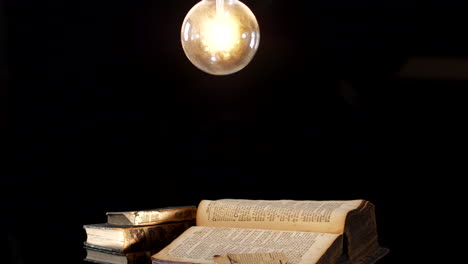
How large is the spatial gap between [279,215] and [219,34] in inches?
17.7

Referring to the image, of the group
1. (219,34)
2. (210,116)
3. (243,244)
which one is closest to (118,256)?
(243,244)

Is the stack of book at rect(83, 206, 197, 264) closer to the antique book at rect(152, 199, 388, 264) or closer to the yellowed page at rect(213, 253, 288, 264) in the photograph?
the antique book at rect(152, 199, 388, 264)

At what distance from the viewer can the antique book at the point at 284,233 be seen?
1.14m

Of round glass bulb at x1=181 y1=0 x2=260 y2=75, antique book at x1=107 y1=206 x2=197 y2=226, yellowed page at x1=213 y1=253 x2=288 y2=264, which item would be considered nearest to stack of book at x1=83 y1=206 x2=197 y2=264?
antique book at x1=107 y1=206 x2=197 y2=226

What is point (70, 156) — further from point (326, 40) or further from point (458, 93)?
point (458, 93)

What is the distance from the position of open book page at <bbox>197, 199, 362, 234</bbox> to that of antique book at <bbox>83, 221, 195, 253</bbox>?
8 centimetres

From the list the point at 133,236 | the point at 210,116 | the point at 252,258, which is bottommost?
the point at 252,258

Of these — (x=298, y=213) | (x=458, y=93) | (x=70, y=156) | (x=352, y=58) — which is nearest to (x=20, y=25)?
(x=70, y=156)

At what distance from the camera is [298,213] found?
1.26 metres

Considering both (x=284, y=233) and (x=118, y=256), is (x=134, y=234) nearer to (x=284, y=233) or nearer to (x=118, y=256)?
(x=118, y=256)

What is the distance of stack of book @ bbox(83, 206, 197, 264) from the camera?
126 centimetres

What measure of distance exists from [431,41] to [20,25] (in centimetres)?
152

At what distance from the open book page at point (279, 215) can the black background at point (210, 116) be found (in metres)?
0.68

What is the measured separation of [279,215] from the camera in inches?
50.3
